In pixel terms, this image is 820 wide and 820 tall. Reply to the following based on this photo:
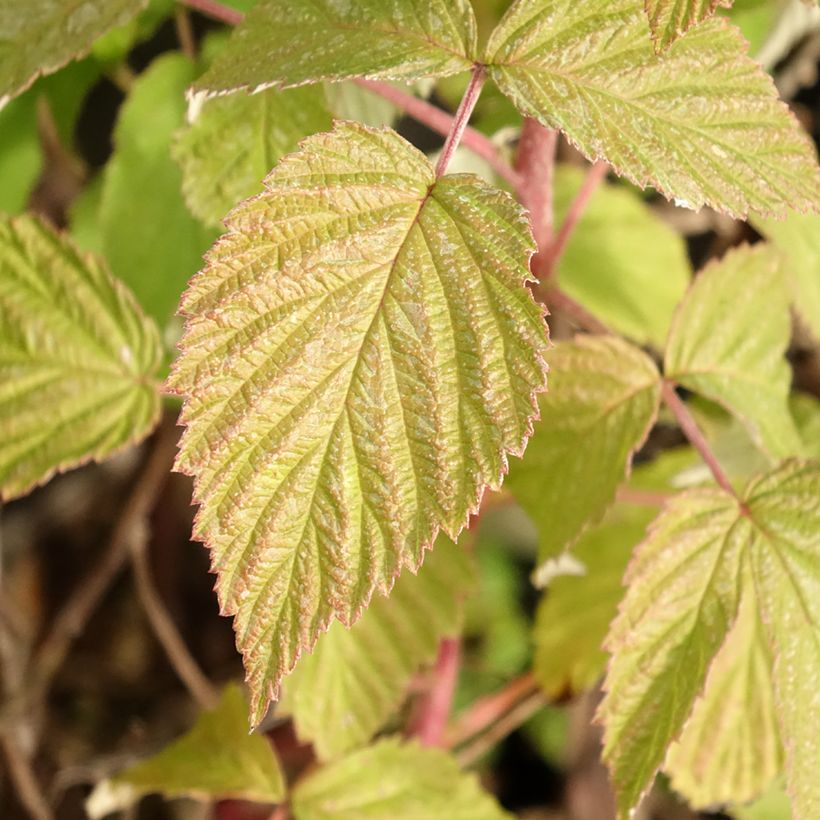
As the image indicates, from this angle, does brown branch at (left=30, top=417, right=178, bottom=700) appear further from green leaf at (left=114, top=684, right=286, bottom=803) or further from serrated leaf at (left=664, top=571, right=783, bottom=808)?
serrated leaf at (left=664, top=571, right=783, bottom=808)

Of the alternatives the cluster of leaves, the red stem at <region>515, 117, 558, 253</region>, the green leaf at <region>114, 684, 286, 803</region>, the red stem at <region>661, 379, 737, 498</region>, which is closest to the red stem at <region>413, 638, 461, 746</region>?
the cluster of leaves

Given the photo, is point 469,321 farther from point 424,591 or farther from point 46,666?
point 46,666

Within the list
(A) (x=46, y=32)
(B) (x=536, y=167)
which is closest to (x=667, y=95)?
(B) (x=536, y=167)

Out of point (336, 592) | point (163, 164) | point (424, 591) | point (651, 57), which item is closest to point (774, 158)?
point (651, 57)

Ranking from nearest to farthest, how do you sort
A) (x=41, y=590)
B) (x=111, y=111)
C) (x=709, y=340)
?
1. (x=709, y=340)
2. (x=111, y=111)
3. (x=41, y=590)

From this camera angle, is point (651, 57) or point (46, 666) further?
point (46, 666)

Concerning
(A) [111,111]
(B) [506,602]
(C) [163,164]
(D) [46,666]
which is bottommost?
(B) [506,602]

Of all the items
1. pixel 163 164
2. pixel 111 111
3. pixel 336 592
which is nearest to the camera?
pixel 336 592

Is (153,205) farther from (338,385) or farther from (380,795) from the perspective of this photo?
(380,795)
